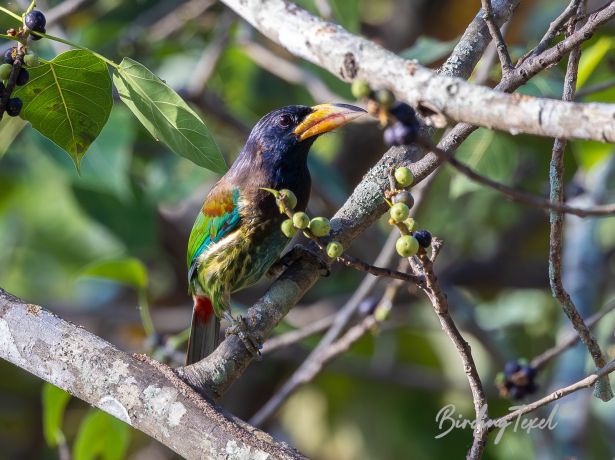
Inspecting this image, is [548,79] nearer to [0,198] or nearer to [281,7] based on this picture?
[281,7]

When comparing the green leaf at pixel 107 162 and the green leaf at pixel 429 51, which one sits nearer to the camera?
the green leaf at pixel 429 51

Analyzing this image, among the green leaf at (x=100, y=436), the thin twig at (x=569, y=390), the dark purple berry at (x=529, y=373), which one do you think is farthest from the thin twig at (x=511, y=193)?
the green leaf at (x=100, y=436)

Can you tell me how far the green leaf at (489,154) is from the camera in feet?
12.4

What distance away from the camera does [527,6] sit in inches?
231

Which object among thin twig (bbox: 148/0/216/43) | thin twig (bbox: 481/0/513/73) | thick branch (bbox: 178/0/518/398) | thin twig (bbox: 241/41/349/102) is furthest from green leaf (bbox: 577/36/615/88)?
thin twig (bbox: 148/0/216/43)

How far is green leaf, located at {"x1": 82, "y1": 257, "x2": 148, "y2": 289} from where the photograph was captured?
3.61 metres

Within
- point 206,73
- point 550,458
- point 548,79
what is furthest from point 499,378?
point 206,73

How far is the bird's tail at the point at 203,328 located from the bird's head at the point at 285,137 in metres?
0.65

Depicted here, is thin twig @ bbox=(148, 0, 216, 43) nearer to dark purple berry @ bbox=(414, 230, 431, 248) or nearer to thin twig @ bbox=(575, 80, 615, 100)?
thin twig @ bbox=(575, 80, 615, 100)

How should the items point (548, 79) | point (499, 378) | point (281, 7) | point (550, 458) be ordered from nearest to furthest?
point (281, 7)
point (499, 378)
point (548, 79)
point (550, 458)

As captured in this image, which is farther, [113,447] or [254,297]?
[254,297]

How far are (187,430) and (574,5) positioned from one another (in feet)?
4.31

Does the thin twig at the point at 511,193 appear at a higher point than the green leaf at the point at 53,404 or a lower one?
higher

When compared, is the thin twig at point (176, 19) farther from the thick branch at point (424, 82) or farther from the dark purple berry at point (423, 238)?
the dark purple berry at point (423, 238)
